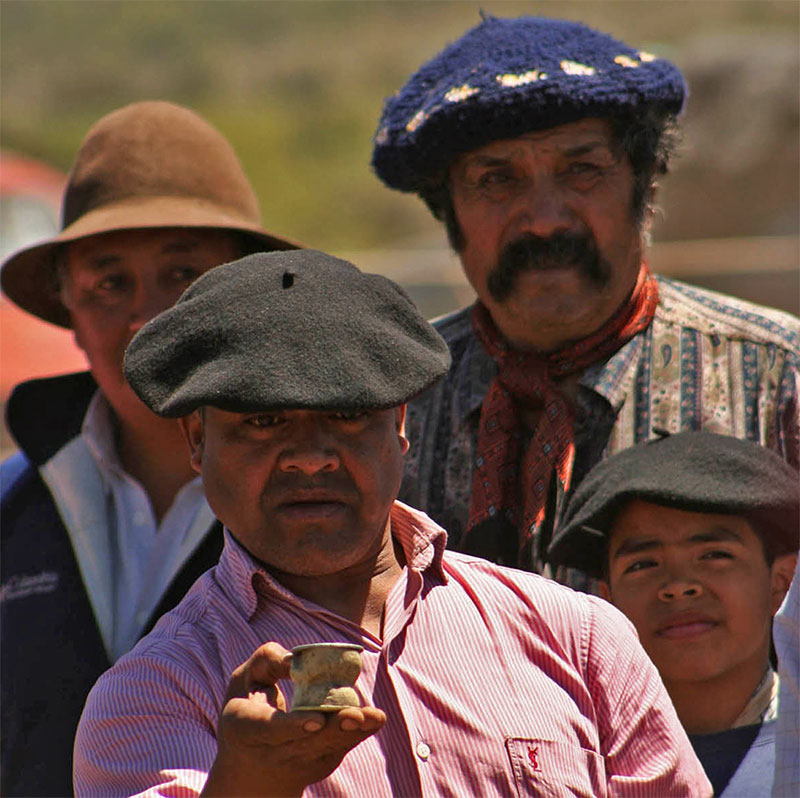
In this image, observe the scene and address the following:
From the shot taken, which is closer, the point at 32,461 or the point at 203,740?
the point at 203,740

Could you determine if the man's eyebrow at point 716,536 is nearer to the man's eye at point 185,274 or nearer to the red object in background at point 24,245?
the man's eye at point 185,274

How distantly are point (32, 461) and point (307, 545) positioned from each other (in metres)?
1.51

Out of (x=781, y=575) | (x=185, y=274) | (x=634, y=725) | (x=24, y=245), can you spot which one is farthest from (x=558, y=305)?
(x=24, y=245)

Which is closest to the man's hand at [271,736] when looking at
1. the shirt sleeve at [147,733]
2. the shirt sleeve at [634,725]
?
the shirt sleeve at [147,733]

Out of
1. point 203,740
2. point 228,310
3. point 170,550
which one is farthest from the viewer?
point 170,550

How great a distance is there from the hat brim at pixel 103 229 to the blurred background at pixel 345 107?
365 cm

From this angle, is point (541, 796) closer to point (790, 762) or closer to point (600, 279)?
point (790, 762)

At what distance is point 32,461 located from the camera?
347cm

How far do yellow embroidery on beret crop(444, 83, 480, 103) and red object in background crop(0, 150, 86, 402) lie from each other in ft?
15.6

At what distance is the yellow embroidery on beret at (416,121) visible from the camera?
3355mm

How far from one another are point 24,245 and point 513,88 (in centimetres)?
786

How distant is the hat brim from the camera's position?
344 centimetres

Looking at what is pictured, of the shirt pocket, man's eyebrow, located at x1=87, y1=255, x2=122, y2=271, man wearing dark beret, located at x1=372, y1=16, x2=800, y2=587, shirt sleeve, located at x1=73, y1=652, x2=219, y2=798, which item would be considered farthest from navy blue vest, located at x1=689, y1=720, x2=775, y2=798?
man's eyebrow, located at x1=87, y1=255, x2=122, y2=271

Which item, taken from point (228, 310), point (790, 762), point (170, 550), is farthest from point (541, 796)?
point (170, 550)
